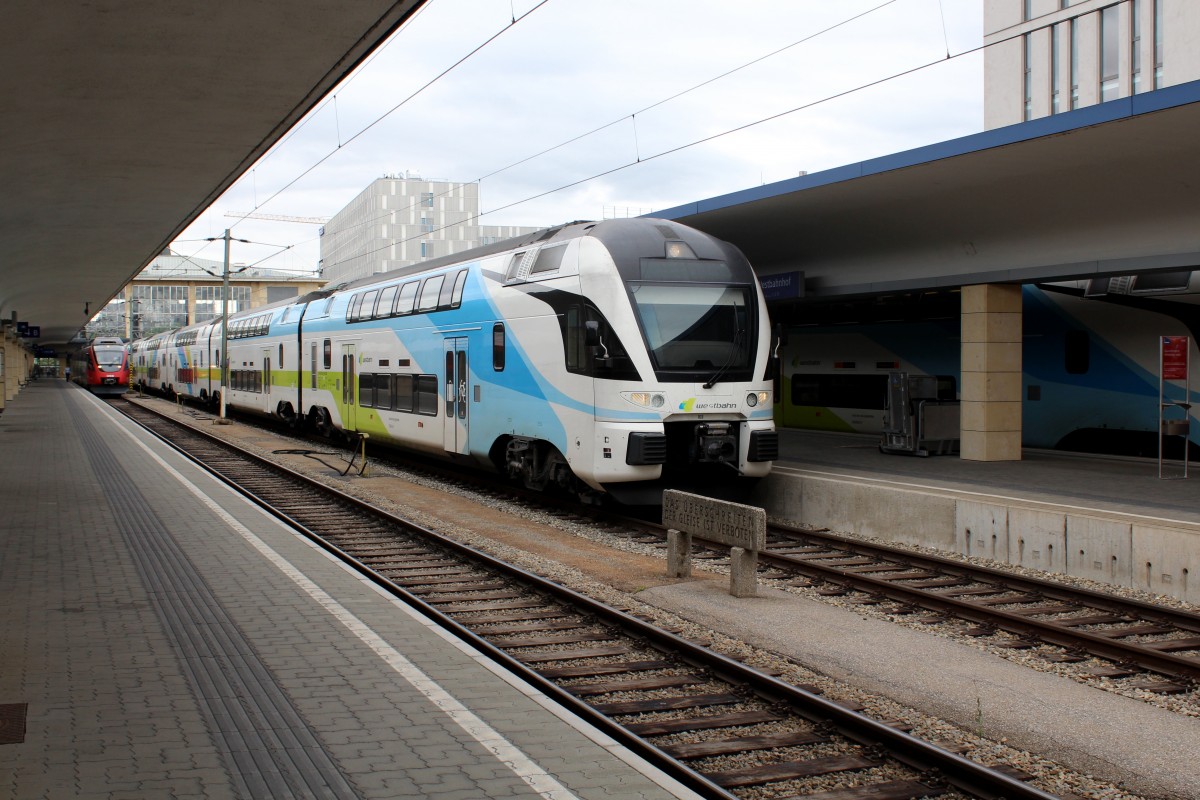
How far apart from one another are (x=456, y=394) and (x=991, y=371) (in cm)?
838

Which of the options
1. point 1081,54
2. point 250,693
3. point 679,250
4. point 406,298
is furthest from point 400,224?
point 250,693

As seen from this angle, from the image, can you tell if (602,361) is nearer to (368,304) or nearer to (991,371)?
(991,371)

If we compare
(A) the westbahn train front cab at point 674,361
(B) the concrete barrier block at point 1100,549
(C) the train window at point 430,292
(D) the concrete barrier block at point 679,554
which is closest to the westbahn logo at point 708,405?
(A) the westbahn train front cab at point 674,361

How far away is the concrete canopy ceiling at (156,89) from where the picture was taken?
22.2 feet

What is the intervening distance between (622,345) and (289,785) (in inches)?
314

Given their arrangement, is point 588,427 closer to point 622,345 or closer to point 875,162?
point 622,345

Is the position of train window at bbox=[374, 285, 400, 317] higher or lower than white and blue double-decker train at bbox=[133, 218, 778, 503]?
higher

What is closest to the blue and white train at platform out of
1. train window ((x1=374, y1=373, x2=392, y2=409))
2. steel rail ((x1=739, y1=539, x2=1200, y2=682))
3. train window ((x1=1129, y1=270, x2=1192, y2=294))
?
train window ((x1=1129, y1=270, x2=1192, y2=294))

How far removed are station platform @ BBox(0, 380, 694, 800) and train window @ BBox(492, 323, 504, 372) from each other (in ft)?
14.5

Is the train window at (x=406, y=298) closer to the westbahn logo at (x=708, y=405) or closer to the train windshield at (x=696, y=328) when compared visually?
the train windshield at (x=696, y=328)

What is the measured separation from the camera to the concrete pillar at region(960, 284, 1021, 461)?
16078 millimetres

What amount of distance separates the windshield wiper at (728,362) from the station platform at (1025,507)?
2364 mm

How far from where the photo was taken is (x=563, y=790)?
4.48 meters

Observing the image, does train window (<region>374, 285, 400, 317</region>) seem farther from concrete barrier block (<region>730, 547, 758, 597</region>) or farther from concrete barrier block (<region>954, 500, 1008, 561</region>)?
concrete barrier block (<region>730, 547, 758, 597</region>)
